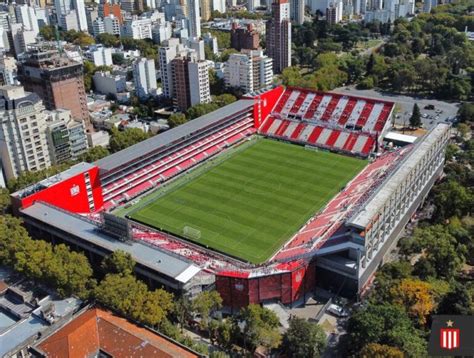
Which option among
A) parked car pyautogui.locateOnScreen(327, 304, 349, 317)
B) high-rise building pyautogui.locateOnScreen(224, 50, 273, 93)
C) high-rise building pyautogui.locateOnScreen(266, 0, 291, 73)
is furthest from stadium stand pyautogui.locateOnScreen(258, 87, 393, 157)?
high-rise building pyautogui.locateOnScreen(266, 0, 291, 73)

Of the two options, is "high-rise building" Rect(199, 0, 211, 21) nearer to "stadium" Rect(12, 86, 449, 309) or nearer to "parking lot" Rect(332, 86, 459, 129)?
"parking lot" Rect(332, 86, 459, 129)

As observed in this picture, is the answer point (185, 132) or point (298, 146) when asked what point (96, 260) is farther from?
point (298, 146)

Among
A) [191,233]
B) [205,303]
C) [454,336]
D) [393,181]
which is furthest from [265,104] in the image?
[454,336]

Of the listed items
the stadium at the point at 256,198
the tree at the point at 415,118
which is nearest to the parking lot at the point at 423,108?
the tree at the point at 415,118

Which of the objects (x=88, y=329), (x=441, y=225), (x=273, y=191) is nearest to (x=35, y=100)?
(x=273, y=191)

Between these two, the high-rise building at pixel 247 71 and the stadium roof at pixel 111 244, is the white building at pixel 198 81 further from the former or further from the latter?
the stadium roof at pixel 111 244
